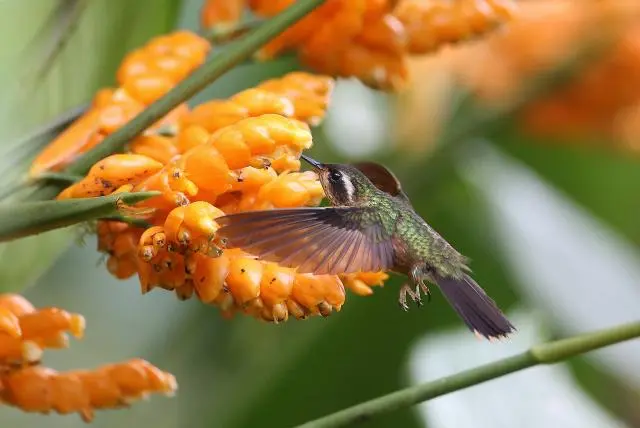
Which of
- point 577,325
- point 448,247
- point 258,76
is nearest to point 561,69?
point 577,325

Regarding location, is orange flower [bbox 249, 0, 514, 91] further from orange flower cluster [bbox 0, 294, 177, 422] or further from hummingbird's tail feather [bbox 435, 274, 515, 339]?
orange flower cluster [bbox 0, 294, 177, 422]

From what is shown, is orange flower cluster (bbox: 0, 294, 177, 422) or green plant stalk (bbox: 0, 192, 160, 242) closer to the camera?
green plant stalk (bbox: 0, 192, 160, 242)

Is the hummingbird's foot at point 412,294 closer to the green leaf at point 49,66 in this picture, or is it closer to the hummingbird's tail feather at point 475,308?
the hummingbird's tail feather at point 475,308

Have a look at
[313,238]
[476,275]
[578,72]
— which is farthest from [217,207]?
[578,72]

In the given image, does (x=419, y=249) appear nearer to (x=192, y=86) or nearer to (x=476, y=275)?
(x=192, y=86)

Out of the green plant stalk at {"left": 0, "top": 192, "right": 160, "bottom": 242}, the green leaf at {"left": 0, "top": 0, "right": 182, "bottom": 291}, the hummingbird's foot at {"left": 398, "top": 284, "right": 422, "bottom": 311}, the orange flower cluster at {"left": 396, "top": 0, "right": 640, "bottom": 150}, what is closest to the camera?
the green plant stalk at {"left": 0, "top": 192, "right": 160, "bottom": 242}

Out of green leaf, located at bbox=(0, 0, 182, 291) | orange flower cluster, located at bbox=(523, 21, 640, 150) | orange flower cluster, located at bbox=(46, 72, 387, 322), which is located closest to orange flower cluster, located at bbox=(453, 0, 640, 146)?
orange flower cluster, located at bbox=(523, 21, 640, 150)
